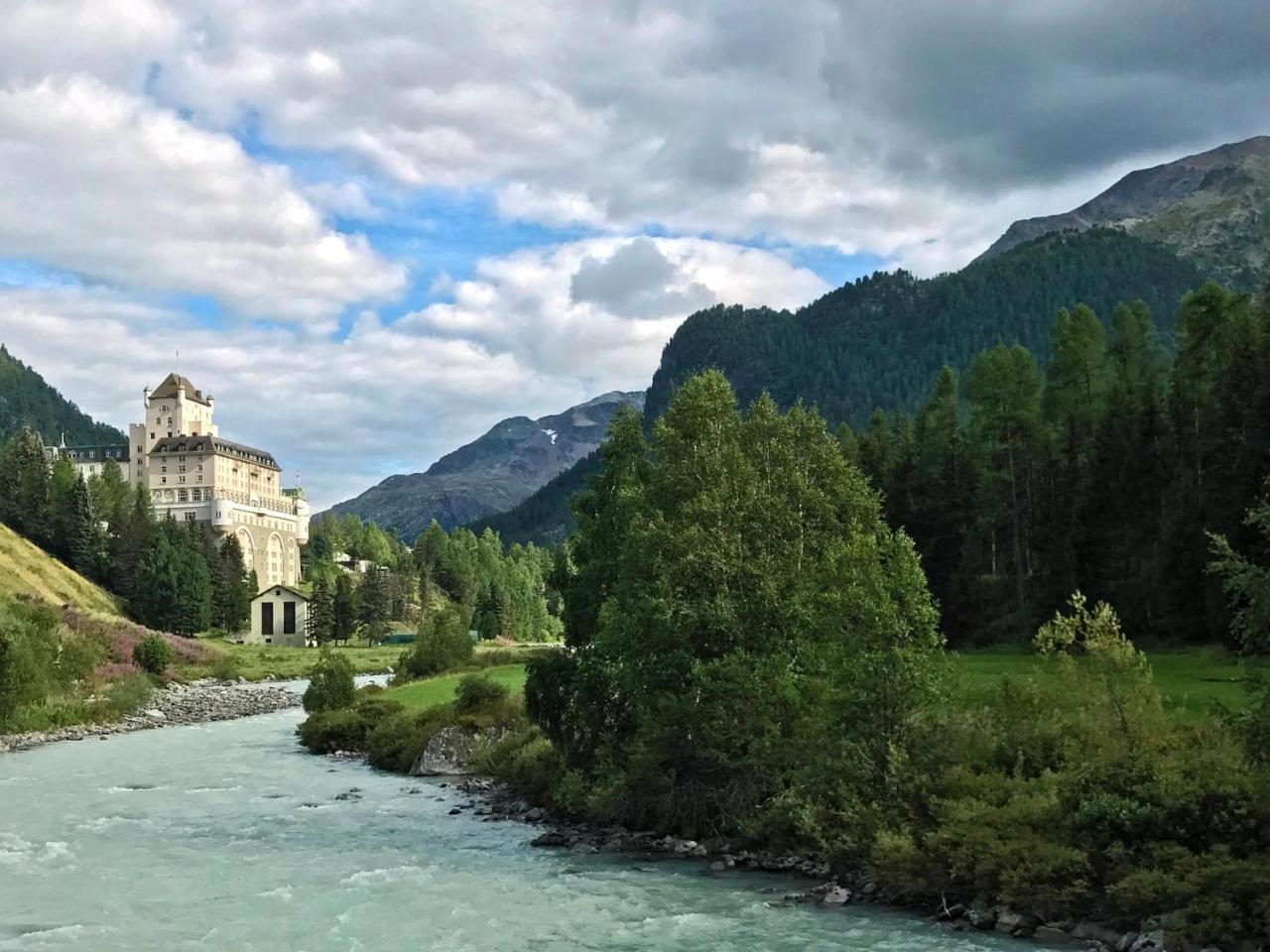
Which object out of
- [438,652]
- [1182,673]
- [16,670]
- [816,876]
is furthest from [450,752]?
[438,652]

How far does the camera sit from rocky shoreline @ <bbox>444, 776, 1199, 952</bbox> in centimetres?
2106

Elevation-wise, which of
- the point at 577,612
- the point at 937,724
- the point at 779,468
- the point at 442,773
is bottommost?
the point at 442,773

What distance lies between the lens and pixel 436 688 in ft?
230

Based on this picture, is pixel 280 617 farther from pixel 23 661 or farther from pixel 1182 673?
pixel 1182 673

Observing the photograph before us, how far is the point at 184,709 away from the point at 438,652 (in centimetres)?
1822

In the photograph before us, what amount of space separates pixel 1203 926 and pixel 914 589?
39.2 feet

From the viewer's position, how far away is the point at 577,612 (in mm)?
42594

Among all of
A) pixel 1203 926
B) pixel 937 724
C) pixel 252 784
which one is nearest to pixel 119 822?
pixel 252 784

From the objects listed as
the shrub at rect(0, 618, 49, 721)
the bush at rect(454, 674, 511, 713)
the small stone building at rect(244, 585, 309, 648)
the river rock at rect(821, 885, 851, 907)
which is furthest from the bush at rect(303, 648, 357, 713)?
the small stone building at rect(244, 585, 309, 648)

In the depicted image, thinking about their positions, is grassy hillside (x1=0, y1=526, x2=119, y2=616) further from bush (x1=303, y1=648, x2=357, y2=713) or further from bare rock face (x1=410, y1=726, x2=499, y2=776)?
bare rock face (x1=410, y1=726, x2=499, y2=776)

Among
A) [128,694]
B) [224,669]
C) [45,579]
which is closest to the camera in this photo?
[128,694]

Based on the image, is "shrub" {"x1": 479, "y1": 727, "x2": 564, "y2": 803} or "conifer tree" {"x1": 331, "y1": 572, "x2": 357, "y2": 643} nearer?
"shrub" {"x1": 479, "y1": 727, "x2": 564, "y2": 803}

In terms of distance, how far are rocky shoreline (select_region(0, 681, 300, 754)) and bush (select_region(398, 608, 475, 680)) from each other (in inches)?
417

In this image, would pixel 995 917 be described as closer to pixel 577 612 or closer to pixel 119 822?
pixel 577 612
